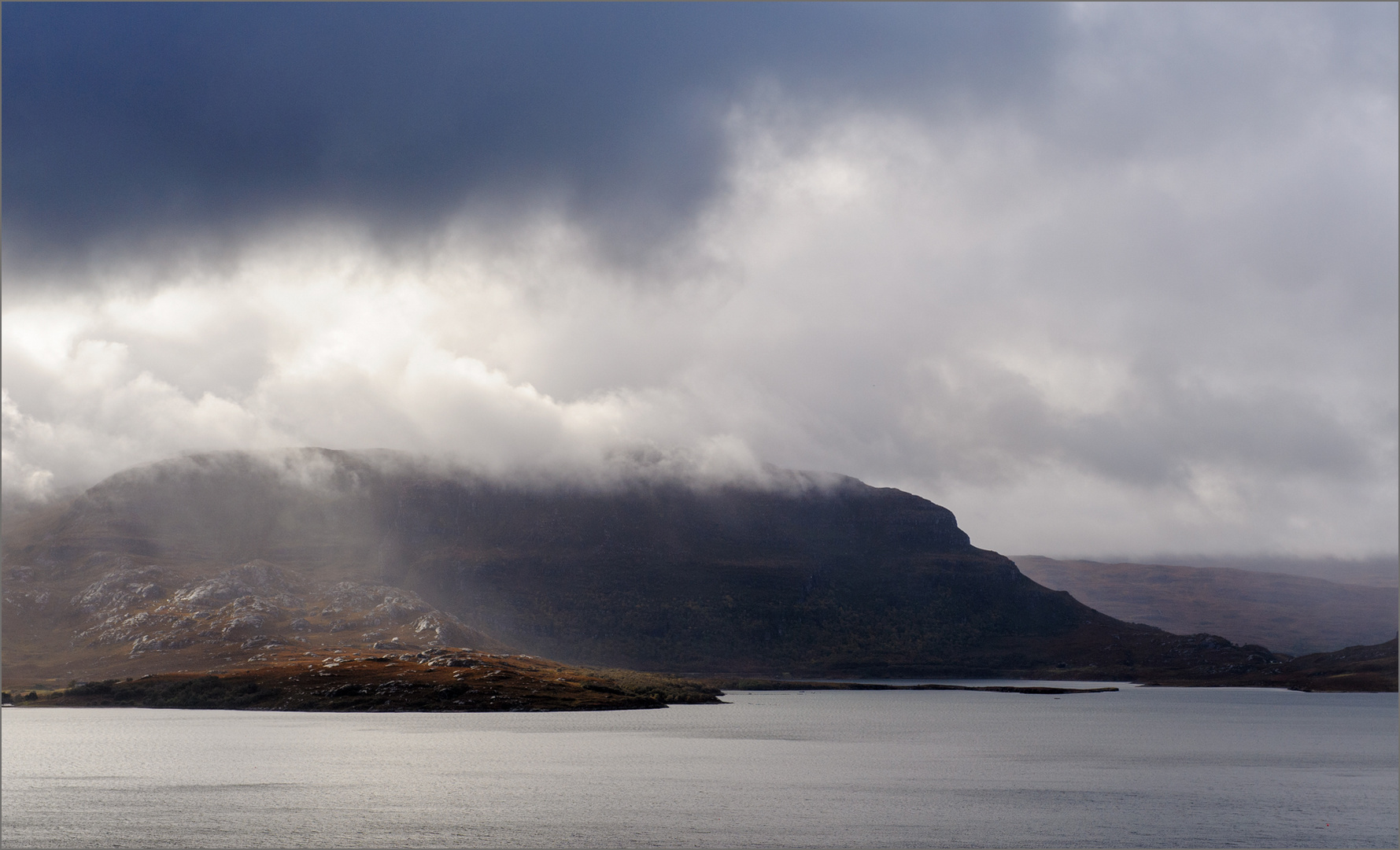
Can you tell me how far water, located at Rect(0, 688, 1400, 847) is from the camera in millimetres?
71875

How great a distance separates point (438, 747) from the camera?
126 meters

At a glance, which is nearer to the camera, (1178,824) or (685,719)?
(1178,824)

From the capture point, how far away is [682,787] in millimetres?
92062

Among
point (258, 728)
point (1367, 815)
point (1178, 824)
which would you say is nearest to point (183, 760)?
point (258, 728)

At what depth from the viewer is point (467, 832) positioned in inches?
2825

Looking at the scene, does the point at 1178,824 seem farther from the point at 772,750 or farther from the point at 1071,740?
the point at 1071,740

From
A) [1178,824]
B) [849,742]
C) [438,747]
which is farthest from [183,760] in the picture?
[1178,824]

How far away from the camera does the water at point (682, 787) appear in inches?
2830

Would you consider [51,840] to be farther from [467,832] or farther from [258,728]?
[258,728]

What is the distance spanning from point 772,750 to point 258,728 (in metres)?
79.7

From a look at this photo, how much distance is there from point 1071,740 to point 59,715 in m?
172

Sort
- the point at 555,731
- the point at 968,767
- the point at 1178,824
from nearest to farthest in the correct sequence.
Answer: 1. the point at 1178,824
2. the point at 968,767
3. the point at 555,731

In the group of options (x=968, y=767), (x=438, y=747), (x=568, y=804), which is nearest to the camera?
(x=568, y=804)

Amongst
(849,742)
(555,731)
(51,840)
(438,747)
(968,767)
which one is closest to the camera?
(51,840)
